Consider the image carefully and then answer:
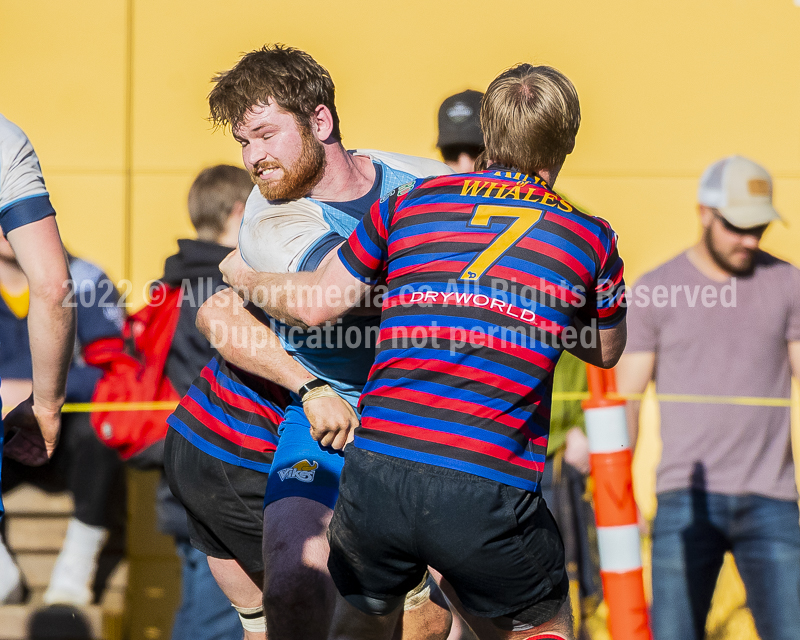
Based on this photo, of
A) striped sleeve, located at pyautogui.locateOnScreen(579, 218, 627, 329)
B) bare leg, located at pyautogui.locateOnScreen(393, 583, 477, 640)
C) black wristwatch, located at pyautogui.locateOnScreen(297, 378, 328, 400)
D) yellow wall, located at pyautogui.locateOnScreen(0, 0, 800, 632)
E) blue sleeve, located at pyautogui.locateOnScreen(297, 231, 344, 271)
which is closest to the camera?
striped sleeve, located at pyautogui.locateOnScreen(579, 218, 627, 329)

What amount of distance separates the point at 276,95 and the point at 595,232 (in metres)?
1.09

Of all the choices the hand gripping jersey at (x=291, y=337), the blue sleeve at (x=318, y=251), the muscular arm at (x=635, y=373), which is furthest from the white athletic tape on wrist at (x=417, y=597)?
the muscular arm at (x=635, y=373)

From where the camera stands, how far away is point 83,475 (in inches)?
157

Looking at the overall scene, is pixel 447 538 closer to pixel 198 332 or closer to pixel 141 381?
pixel 198 332

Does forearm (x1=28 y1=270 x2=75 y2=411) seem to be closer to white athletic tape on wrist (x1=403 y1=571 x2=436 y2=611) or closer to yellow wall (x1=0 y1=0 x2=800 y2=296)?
yellow wall (x1=0 y1=0 x2=800 y2=296)

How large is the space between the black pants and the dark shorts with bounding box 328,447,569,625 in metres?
2.34

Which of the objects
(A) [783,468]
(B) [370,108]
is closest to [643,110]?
(B) [370,108]

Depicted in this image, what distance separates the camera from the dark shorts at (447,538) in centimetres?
179

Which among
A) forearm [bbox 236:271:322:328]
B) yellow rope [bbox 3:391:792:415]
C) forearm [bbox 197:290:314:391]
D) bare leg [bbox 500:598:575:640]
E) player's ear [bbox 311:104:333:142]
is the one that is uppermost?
player's ear [bbox 311:104:333:142]

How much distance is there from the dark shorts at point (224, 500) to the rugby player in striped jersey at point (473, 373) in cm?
80

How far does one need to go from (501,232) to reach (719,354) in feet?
8.16

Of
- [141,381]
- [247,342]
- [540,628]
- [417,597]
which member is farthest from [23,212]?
[540,628]

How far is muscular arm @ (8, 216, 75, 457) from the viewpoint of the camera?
292 cm

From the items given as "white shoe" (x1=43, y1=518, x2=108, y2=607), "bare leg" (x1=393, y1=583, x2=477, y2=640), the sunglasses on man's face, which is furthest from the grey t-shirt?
"white shoe" (x1=43, y1=518, x2=108, y2=607)
